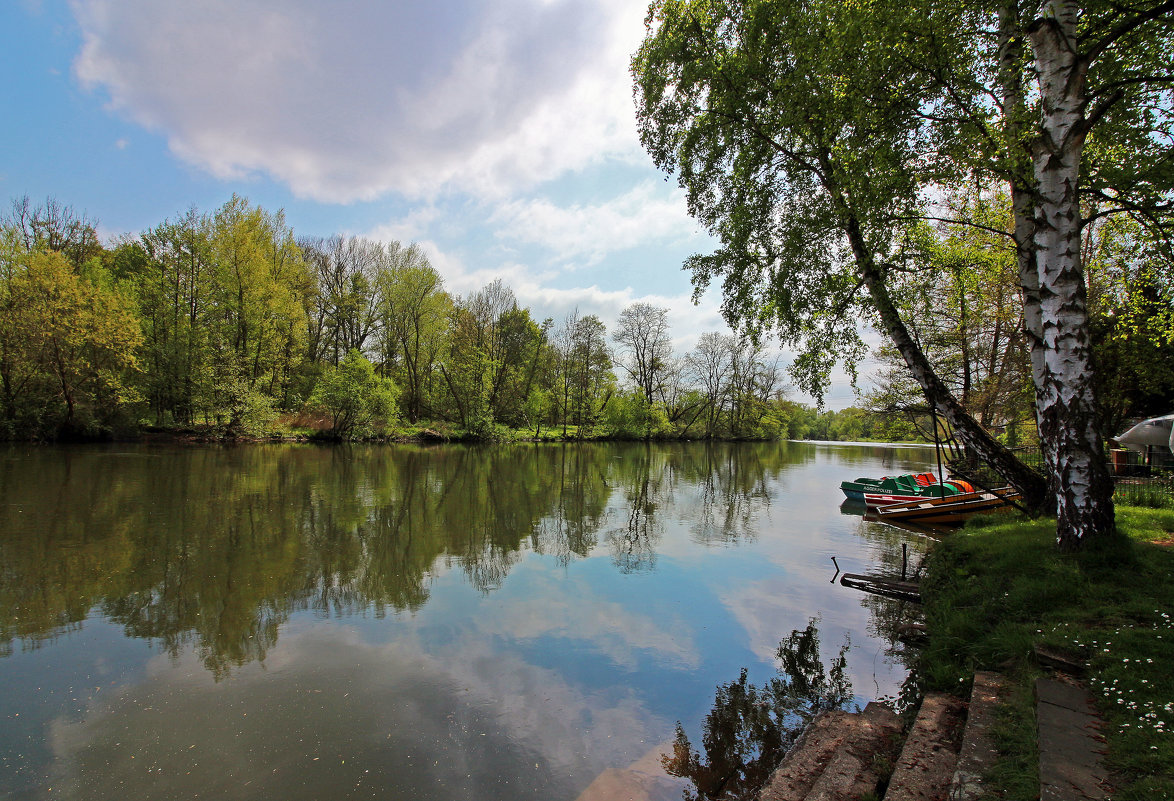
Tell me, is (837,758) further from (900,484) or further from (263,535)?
(900,484)

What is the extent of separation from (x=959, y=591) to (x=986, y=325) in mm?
17260

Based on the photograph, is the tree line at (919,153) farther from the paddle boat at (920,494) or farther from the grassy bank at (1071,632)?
the paddle boat at (920,494)

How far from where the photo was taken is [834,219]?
9.50 meters

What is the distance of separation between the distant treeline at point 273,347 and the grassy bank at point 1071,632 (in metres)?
7.42

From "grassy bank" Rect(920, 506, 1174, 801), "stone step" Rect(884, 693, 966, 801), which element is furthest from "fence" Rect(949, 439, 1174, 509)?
"stone step" Rect(884, 693, 966, 801)

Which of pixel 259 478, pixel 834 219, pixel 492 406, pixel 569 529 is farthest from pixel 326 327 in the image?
pixel 834 219

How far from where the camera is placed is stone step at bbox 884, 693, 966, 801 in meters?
2.90

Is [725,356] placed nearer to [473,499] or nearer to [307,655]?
[473,499]

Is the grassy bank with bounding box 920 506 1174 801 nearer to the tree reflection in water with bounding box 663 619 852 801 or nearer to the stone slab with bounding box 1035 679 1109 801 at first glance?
the stone slab with bounding box 1035 679 1109 801

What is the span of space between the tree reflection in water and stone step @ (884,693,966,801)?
1.04m

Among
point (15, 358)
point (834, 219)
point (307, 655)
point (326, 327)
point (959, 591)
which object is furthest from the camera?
point (326, 327)

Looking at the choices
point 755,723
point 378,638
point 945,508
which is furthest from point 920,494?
point 378,638

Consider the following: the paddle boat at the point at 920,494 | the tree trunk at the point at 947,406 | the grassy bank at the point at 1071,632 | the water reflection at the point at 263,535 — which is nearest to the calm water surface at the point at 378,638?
the water reflection at the point at 263,535

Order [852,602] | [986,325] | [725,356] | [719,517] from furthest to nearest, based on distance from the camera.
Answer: [725,356], [986,325], [719,517], [852,602]
